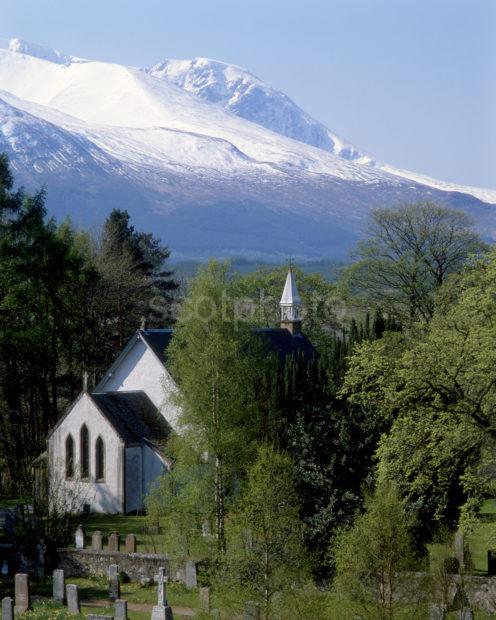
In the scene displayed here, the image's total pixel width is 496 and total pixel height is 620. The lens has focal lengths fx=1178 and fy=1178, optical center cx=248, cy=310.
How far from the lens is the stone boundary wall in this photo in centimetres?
3444

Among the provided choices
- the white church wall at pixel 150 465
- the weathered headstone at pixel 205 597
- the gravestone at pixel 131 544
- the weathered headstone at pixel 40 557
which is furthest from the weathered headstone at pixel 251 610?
the white church wall at pixel 150 465

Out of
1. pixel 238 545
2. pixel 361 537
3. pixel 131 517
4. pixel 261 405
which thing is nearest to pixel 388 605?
pixel 361 537

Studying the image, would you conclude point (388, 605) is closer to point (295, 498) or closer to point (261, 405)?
point (295, 498)

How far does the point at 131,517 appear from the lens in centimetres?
4806

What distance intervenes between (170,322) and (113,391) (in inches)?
847

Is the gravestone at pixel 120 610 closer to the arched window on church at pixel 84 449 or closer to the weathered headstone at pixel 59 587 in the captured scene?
the weathered headstone at pixel 59 587

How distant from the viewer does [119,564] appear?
116ft

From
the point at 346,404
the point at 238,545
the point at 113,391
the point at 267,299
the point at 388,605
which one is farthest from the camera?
the point at 267,299

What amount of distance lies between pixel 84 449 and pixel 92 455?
1.77 ft

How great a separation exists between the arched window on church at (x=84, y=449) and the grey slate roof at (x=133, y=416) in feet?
4.13

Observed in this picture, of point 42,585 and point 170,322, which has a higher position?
point 170,322

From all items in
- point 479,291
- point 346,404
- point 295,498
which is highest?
point 479,291

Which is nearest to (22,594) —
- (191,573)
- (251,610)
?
(191,573)

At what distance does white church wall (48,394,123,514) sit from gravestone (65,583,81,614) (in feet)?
55.8
